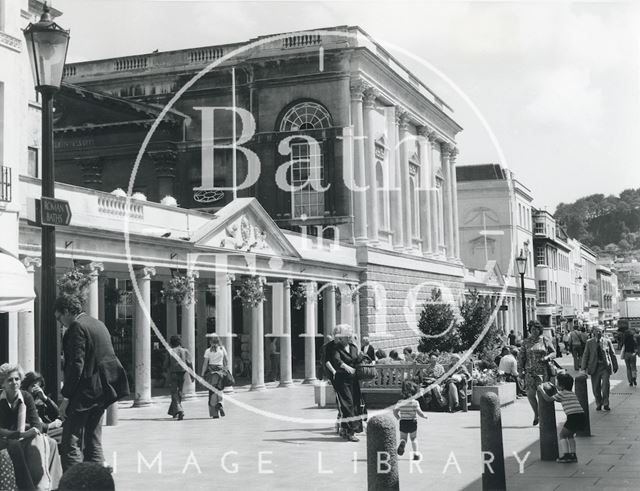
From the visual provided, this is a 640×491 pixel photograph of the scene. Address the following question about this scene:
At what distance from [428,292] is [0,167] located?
35.1 m

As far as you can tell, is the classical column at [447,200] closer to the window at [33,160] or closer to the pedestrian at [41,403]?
the window at [33,160]

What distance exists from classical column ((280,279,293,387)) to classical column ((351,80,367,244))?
408 inches

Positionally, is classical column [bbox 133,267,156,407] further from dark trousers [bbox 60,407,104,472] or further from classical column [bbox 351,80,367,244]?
classical column [bbox 351,80,367,244]

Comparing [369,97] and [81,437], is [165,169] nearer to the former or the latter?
[369,97]

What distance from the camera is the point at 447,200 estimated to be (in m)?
57.2

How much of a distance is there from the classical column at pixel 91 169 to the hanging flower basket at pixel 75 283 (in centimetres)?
2098

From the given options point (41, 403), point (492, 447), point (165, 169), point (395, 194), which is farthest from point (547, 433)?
point (395, 194)

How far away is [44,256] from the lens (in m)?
8.52

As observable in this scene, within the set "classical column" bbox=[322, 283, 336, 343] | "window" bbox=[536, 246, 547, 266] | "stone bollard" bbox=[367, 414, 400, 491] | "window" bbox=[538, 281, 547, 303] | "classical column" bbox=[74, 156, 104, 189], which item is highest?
"classical column" bbox=[74, 156, 104, 189]

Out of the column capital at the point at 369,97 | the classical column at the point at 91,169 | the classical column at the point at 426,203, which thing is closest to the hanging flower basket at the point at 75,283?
the classical column at the point at 91,169

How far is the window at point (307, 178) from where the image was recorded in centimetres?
4138

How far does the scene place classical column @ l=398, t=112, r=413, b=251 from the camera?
156ft

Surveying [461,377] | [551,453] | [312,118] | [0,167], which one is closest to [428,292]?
[312,118]

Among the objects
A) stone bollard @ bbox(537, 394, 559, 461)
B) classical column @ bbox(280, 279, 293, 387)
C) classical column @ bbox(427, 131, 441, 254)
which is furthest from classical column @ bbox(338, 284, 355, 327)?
stone bollard @ bbox(537, 394, 559, 461)
